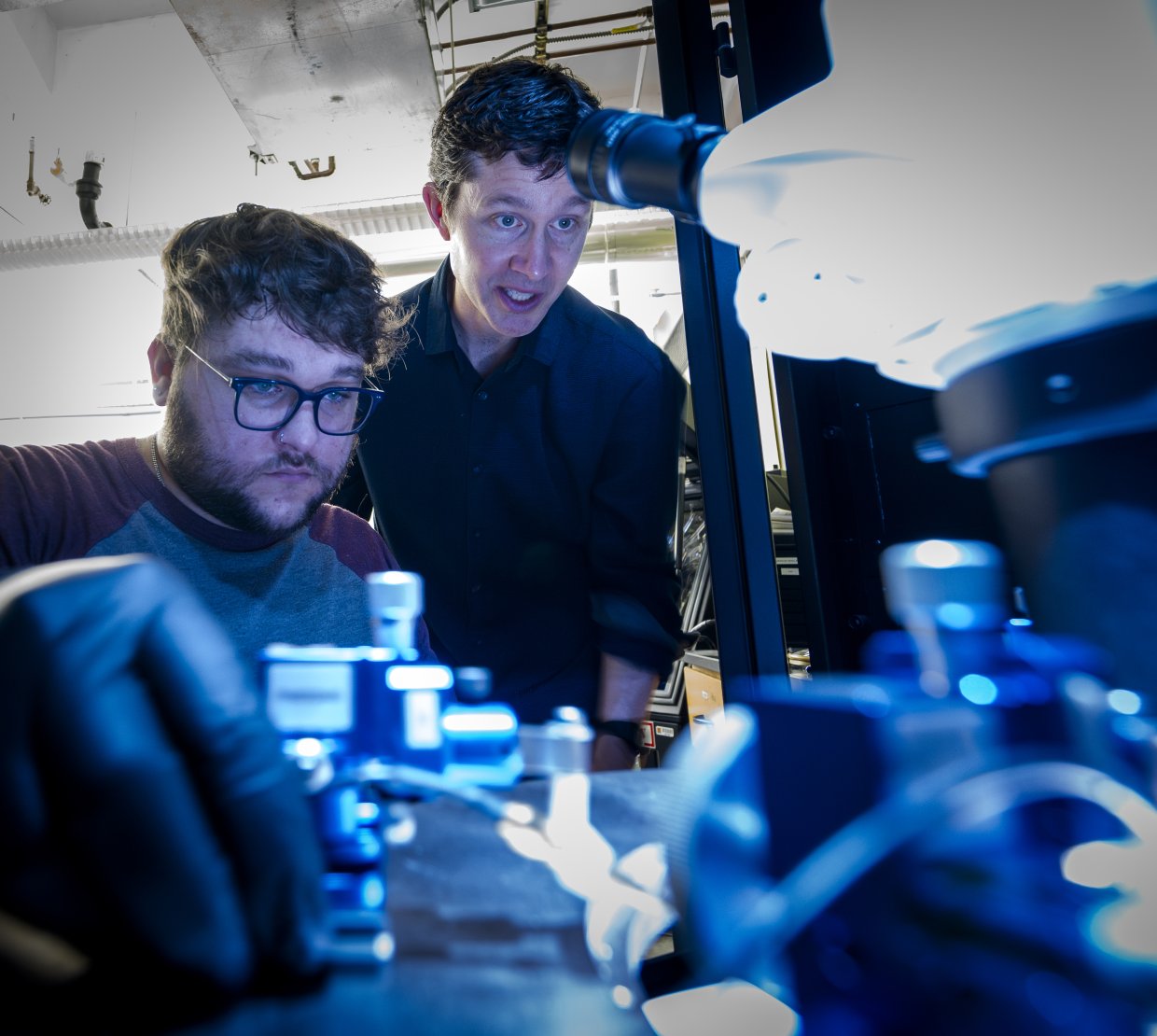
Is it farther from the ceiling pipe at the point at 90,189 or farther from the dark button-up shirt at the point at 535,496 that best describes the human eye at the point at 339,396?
the ceiling pipe at the point at 90,189

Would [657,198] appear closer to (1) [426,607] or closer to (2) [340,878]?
(2) [340,878]

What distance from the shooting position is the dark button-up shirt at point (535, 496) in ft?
4.23

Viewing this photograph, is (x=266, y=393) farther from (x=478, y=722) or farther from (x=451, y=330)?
(x=478, y=722)

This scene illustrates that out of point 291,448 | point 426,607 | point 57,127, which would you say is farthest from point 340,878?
point 57,127

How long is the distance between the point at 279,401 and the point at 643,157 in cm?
73

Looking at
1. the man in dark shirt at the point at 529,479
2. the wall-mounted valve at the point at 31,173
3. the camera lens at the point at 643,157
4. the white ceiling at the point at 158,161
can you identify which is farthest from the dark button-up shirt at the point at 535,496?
the wall-mounted valve at the point at 31,173

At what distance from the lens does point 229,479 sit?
3.28 feet

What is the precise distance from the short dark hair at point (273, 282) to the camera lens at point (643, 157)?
656mm

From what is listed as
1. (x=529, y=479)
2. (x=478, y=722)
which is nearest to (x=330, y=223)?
(x=529, y=479)

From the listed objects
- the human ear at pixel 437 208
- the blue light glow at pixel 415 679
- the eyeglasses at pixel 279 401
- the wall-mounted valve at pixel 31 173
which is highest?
the wall-mounted valve at pixel 31 173

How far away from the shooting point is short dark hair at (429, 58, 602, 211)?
3.62ft

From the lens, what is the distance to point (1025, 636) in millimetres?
336

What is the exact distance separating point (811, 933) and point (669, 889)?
103 millimetres

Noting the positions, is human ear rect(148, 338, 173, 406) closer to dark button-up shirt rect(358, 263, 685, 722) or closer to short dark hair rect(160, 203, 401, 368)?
short dark hair rect(160, 203, 401, 368)
